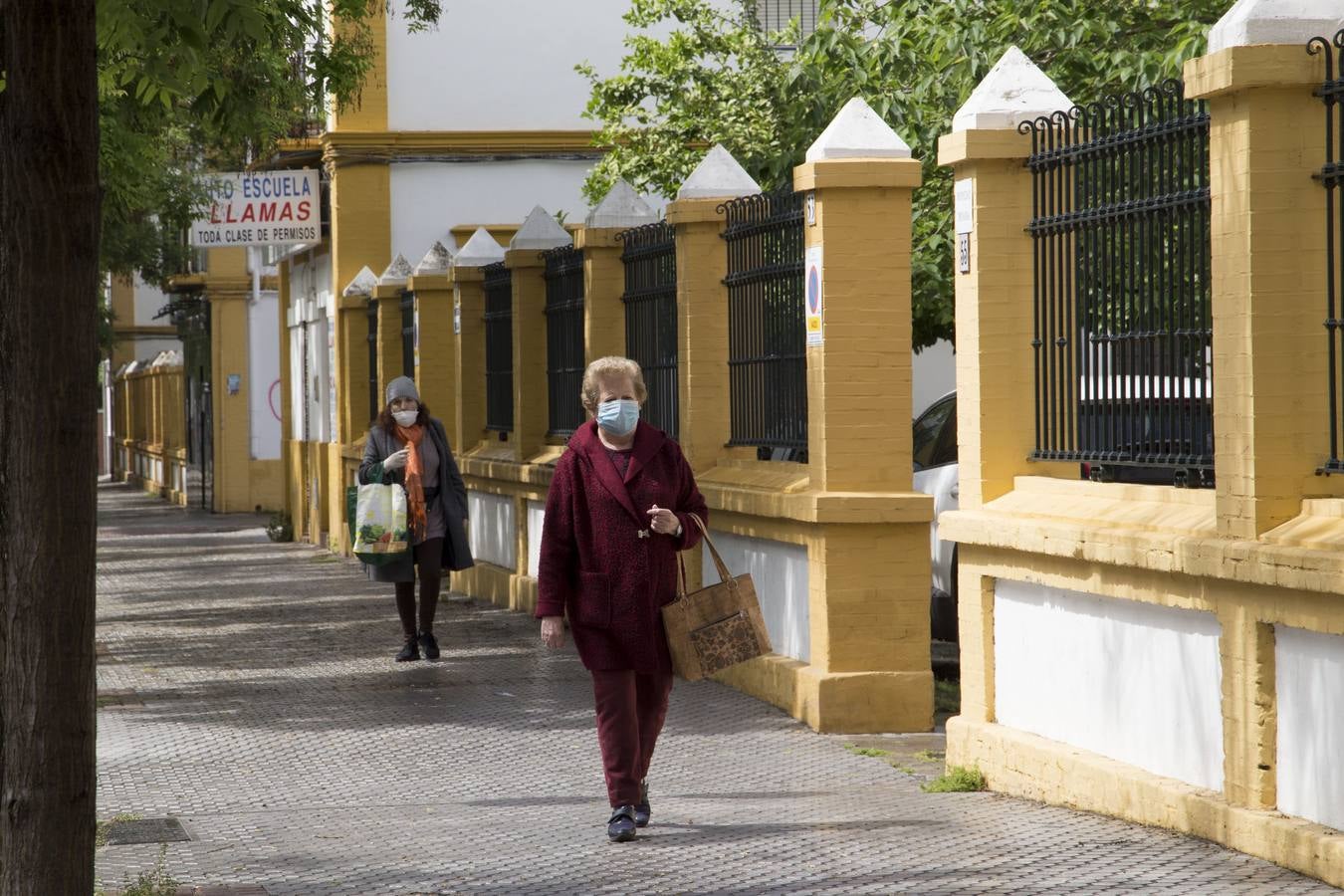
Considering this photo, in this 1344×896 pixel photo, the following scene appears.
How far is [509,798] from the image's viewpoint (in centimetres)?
866

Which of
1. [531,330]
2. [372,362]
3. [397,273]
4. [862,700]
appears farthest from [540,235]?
[862,700]

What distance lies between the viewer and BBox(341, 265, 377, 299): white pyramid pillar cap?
24062 mm

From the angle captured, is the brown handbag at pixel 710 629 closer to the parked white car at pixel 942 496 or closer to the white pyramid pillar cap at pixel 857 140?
the white pyramid pillar cap at pixel 857 140

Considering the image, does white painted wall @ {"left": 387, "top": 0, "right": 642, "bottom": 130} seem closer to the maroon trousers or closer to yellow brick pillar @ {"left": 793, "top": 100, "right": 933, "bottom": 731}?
yellow brick pillar @ {"left": 793, "top": 100, "right": 933, "bottom": 731}

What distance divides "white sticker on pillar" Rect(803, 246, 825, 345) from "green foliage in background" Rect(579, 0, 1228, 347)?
9.65 ft

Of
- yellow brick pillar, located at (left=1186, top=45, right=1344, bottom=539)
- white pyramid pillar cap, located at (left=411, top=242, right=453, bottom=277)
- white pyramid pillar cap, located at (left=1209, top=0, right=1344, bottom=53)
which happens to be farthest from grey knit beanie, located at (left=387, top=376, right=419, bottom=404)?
white pyramid pillar cap, located at (left=1209, top=0, right=1344, bottom=53)

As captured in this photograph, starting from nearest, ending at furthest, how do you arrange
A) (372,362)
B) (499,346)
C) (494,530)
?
1. (494,530)
2. (499,346)
3. (372,362)

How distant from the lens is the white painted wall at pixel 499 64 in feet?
81.6

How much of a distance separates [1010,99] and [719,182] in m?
3.74

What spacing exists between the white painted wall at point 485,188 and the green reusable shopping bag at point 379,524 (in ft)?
39.0

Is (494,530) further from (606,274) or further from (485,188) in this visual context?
(485,188)

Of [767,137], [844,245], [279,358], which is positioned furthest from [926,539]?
[279,358]

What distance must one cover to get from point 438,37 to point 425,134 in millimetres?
1116

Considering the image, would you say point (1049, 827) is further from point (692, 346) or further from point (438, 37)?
point (438, 37)
